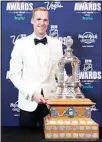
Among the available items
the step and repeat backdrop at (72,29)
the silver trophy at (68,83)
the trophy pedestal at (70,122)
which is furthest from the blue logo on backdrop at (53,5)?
the trophy pedestal at (70,122)

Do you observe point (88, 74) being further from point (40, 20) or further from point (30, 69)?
point (40, 20)

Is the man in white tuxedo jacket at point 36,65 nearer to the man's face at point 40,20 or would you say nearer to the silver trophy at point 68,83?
the man's face at point 40,20

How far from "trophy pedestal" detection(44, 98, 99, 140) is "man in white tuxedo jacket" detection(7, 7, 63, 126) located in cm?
54

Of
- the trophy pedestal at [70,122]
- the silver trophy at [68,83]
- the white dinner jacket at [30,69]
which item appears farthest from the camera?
the white dinner jacket at [30,69]

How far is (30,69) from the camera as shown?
7.93 feet

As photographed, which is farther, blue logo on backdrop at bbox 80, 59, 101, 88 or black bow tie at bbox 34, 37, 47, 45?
blue logo on backdrop at bbox 80, 59, 101, 88

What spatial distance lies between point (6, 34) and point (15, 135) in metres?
1.26

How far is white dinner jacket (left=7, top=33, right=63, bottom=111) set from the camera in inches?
91.7

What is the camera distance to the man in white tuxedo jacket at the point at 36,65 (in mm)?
2346

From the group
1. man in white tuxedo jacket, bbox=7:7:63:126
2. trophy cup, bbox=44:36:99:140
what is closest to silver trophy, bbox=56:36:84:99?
trophy cup, bbox=44:36:99:140

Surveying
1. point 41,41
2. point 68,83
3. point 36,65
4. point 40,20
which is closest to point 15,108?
point 36,65

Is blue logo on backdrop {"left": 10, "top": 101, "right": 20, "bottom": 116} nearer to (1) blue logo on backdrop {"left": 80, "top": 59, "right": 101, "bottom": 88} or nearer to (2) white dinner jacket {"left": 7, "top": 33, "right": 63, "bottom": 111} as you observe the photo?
(2) white dinner jacket {"left": 7, "top": 33, "right": 63, "bottom": 111}

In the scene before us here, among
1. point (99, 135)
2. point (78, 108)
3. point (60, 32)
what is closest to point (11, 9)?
point (60, 32)

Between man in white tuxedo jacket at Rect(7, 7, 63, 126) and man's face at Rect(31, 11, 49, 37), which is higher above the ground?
man's face at Rect(31, 11, 49, 37)
